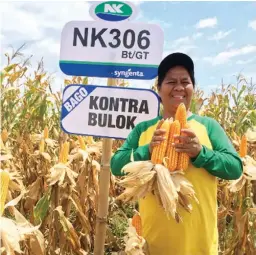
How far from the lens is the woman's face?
199 cm

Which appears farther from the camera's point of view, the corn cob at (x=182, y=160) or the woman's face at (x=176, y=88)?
the woman's face at (x=176, y=88)

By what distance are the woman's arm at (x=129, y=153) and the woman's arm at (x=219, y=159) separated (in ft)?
0.74

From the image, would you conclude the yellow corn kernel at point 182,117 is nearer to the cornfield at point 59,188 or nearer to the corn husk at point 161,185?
the corn husk at point 161,185

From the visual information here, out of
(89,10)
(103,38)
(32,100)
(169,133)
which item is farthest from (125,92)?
(32,100)

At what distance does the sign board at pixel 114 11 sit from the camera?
261 centimetres

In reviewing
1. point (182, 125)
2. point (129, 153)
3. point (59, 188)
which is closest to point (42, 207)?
point (59, 188)

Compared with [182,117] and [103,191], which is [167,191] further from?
[103,191]

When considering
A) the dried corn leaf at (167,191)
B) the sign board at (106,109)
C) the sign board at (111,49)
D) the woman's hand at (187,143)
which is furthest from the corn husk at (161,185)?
the sign board at (111,49)

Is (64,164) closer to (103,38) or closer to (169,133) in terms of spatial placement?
(103,38)

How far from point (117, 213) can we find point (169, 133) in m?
2.74

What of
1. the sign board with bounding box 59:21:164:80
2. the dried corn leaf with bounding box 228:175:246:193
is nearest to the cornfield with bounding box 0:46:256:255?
the dried corn leaf with bounding box 228:175:246:193

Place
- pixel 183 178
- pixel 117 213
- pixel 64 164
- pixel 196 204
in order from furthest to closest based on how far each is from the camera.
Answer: pixel 117 213
pixel 64 164
pixel 196 204
pixel 183 178

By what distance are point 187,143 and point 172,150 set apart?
0.26 feet

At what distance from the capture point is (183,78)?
6.61 feet
